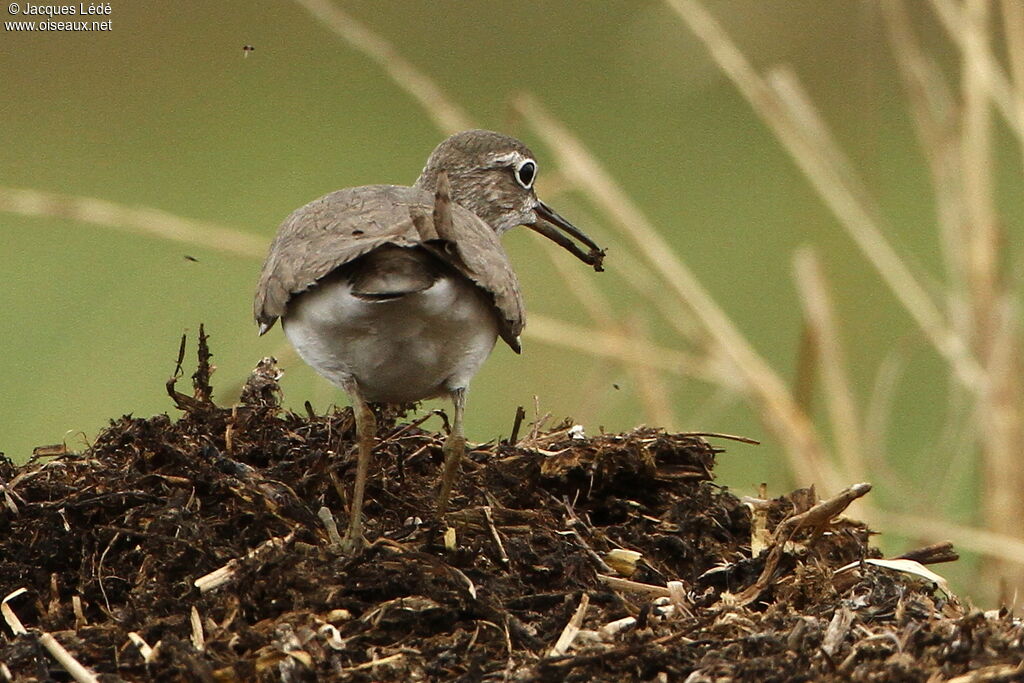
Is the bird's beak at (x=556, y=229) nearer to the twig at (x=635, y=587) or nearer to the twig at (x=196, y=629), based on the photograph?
the twig at (x=635, y=587)

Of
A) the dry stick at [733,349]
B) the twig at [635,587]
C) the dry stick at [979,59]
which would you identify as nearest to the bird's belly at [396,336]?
the twig at [635,587]

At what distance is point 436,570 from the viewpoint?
383cm

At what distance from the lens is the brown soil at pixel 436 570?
11.4 feet

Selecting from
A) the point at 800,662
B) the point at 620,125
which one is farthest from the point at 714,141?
the point at 800,662

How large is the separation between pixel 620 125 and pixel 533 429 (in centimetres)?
1663

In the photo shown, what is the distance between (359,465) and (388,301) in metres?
0.47

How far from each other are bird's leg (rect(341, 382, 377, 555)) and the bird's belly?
0.33ft

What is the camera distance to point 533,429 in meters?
5.08

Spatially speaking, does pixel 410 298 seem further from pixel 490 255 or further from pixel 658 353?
pixel 658 353

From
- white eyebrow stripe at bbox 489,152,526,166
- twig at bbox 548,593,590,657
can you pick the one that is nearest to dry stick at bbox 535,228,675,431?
white eyebrow stripe at bbox 489,152,526,166

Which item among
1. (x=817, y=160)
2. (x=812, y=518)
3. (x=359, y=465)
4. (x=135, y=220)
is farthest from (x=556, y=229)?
(x=359, y=465)

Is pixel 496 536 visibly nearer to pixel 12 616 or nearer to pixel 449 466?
A: pixel 449 466

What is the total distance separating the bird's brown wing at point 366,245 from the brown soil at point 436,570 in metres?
0.38

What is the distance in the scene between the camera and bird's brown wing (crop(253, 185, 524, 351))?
4332 mm
